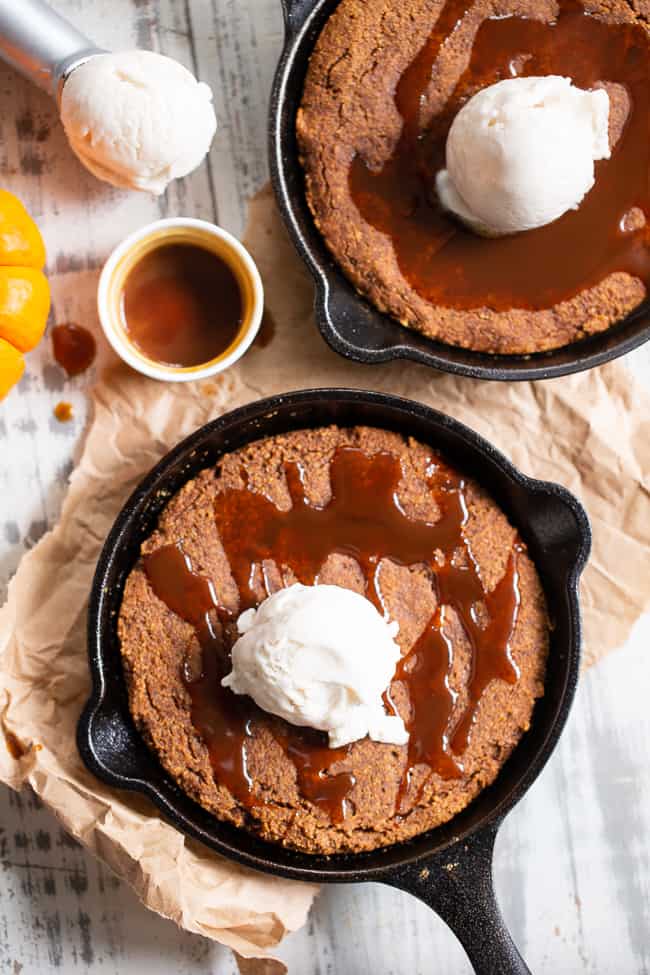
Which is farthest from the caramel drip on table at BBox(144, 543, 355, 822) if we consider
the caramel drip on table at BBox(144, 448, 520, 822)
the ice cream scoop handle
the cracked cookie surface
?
the ice cream scoop handle

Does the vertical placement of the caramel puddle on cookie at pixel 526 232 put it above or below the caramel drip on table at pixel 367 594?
above

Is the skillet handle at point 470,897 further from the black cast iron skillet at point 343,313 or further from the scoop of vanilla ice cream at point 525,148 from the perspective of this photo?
the scoop of vanilla ice cream at point 525,148

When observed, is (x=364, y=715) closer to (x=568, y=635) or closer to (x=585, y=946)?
(x=568, y=635)

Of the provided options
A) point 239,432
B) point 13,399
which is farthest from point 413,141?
point 13,399

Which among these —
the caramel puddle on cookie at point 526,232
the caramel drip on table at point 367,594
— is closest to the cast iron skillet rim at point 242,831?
the caramel drip on table at point 367,594

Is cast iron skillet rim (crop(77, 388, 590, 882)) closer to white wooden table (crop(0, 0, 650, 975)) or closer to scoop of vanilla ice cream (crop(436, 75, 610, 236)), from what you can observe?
white wooden table (crop(0, 0, 650, 975))
